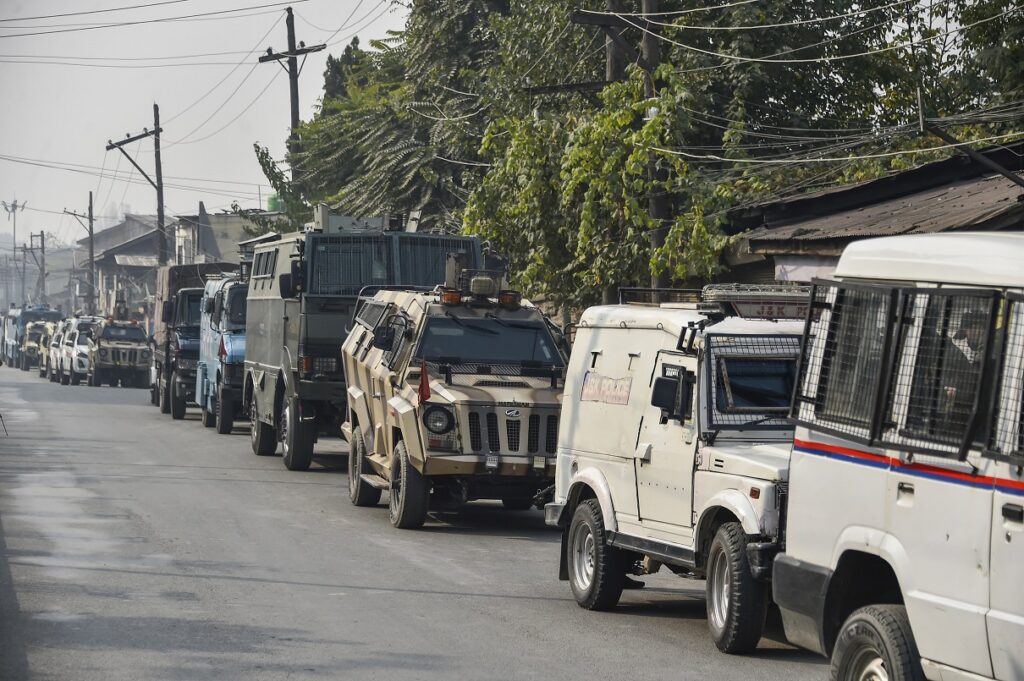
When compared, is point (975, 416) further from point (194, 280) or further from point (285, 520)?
point (194, 280)

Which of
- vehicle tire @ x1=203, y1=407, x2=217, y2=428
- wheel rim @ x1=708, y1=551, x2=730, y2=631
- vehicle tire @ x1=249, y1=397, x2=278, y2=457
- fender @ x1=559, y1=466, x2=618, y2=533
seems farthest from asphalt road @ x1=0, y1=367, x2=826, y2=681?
vehicle tire @ x1=203, y1=407, x2=217, y2=428

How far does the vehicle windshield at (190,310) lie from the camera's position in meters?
33.2

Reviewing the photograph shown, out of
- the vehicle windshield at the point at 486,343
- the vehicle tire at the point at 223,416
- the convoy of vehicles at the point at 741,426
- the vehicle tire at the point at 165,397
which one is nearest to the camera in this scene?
the convoy of vehicles at the point at 741,426

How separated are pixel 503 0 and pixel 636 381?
1135 inches

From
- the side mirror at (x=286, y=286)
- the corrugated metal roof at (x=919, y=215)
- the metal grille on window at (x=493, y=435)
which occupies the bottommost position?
the metal grille on window at (x=493, y=435)

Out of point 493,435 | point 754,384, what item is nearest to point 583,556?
point 754,384

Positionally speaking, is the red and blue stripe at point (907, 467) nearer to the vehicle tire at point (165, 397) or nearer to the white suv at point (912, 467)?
the white suv at point (912, 467)

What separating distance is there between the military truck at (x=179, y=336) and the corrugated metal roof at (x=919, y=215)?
1517 centimetres

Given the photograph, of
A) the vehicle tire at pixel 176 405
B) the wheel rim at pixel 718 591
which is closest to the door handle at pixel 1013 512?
the wheel rim at pixel 718 591

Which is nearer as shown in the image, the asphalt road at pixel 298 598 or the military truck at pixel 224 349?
the asphalt road at pixel 298 598

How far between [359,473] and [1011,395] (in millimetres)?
11839

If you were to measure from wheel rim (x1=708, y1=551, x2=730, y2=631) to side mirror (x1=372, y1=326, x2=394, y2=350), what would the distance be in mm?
7413

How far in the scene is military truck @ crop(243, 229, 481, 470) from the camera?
65.5 feet

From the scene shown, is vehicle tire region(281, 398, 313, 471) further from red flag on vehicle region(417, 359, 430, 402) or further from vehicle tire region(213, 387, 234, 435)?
vehicle tire region(213, 387, 234, 435)
